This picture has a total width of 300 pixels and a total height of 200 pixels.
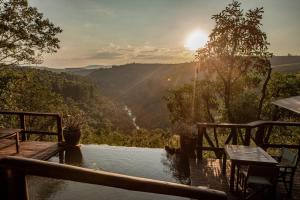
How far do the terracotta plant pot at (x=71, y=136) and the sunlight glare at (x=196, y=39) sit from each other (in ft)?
26.7

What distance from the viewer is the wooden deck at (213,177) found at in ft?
20.8

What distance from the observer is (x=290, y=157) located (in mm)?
6254

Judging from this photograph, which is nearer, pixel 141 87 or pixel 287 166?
pixel 287 166

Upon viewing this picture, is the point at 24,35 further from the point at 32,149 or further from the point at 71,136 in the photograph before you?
the point at 32,149

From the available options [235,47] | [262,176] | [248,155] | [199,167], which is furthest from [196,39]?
[262,176]

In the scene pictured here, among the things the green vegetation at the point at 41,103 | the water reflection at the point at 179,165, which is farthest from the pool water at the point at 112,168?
the green vegetation at the point at 41,103

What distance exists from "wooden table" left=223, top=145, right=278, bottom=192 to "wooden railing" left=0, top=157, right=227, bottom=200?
4.44 meters

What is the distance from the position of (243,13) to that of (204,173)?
922 centimetres

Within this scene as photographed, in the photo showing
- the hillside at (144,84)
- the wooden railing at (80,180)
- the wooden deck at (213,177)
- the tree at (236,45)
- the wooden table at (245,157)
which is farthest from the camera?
the hillside at (144,84)

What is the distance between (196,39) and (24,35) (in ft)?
30.0

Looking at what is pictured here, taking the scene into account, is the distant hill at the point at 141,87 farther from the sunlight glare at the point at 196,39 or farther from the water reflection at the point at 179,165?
the water reflection at the point at 179,165

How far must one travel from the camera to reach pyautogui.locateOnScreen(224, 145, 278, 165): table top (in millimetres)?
5812

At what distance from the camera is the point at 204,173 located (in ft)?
24.3

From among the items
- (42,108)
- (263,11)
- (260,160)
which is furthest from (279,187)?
(42,108)
